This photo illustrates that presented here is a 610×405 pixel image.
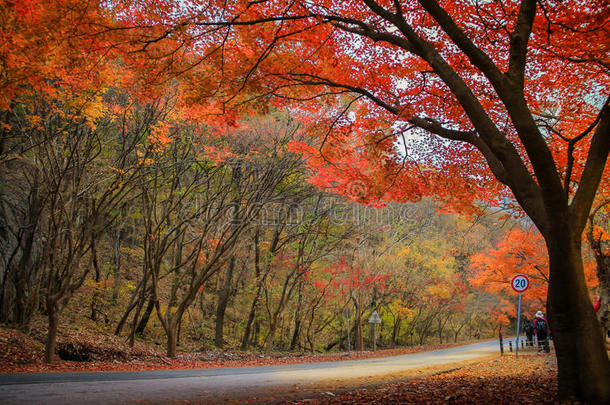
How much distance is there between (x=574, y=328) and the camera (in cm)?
484

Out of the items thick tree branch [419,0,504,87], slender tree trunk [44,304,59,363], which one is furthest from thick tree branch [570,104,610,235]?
slender tree trunk [44,304,59,363]

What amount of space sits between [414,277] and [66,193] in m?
22.1

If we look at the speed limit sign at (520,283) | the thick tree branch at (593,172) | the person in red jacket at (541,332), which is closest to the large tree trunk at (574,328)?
the thick tree branch at (593,172)

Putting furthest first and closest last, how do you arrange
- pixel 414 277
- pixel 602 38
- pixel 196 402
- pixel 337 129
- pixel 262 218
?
pixel 414 277
pixel 262 218
pixel 337 129
pixel 602 38
pixel 196 402

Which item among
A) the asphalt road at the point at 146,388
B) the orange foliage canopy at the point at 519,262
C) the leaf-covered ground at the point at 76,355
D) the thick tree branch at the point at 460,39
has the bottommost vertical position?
the leaf-covered ground at the point at 76,355

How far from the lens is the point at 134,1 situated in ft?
23.3

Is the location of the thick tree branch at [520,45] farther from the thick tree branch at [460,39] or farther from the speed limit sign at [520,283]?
the speed limit sign at [520,283]

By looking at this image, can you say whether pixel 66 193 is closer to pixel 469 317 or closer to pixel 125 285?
pixel 125 285

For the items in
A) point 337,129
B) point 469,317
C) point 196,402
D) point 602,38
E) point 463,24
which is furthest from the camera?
point 469,317

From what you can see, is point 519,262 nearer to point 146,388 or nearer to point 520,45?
point 520,45

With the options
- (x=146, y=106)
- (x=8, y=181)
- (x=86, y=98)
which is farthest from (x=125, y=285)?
(x=86, y=98)

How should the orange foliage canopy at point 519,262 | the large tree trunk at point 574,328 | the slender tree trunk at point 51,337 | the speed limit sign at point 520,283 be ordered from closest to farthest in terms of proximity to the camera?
the large tree trunk at point 574,328, the slender tree trunk at point 51,337, the speed limit sign at point 520,283, the orange foliage canopy at point 519,262

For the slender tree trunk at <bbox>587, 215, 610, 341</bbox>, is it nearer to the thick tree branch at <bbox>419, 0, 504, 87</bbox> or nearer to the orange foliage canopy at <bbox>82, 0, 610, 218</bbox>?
the orange foliage canopy at <bbox>82, 0, 610, 218</bbox>

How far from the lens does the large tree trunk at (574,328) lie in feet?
15.5
